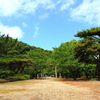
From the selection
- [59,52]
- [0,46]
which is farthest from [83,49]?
[0,46]

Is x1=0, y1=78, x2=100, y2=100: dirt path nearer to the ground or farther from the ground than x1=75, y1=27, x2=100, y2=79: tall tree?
nearer to the ground

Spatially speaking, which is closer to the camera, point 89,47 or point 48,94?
point 48,94

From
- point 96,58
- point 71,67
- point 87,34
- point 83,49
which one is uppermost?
point 87,34

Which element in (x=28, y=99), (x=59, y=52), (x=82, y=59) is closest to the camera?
(x=28, y=99)

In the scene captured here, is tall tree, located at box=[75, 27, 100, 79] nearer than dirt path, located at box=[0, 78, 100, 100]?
No

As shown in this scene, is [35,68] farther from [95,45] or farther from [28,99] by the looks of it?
[28,99]

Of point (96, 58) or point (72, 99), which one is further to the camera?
point (96, 58)

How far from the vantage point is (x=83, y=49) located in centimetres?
2081

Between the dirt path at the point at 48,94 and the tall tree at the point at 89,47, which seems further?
the tall tree at the point at 89,47

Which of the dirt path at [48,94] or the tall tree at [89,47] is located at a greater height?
the tall tree at [89,47]

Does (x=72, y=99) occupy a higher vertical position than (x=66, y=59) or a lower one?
lower

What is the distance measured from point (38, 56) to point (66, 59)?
11.5 metres

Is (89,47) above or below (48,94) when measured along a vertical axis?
above

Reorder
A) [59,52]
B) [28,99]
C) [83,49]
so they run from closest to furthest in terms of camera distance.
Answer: [28,99] → [83,49] → [59,52]
